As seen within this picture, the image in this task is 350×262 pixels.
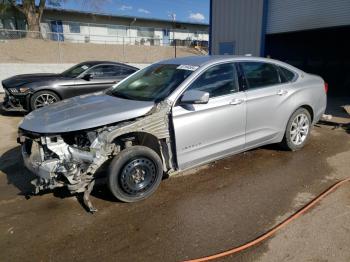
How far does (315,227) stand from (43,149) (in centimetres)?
301

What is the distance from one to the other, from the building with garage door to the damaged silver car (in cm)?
687

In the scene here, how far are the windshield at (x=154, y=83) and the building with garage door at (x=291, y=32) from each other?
787 centimetres

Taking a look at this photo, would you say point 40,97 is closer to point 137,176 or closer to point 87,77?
point 87,77

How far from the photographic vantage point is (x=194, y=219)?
3.40 meters

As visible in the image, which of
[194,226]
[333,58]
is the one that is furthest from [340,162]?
[333,58]

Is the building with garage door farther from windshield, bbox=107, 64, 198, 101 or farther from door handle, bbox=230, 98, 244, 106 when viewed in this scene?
windshield, bbox=107, 64, 198, 101

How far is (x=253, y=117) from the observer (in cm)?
452

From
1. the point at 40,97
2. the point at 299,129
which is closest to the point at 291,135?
the point at 299,129

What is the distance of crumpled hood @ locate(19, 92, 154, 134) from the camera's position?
135 inches

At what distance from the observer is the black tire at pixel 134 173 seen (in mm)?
3531

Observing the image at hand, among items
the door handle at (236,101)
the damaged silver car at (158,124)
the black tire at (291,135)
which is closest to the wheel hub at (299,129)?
the black tire at (291,135)

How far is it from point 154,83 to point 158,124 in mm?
832

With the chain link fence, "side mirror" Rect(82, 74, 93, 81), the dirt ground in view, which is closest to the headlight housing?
"side mirror" Rect(82, 74, 93, 81)

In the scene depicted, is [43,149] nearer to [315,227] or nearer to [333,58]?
[315,227]
